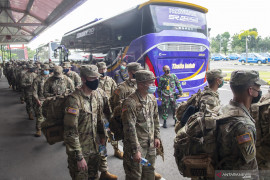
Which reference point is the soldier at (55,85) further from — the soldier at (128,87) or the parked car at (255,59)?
the parked car at (255,59)

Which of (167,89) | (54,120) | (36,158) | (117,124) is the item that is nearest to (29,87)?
(36,158)

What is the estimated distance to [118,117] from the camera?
10.00ft

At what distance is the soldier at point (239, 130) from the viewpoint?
159 centimetres

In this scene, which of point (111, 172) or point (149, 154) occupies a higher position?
point (149, 154)

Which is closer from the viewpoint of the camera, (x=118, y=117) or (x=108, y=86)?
(x=118, y=117)

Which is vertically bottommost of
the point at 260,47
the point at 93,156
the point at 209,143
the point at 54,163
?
the point at 54,163

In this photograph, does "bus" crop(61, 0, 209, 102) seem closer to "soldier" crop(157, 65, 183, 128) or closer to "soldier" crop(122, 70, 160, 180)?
"soldier" crop(157, 65, 183, 128)

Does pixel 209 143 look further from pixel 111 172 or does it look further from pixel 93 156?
pixel 111 172

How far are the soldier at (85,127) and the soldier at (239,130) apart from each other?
5.51 feet

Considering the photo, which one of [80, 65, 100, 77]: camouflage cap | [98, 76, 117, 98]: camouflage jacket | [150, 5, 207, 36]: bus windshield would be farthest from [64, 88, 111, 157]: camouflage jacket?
[150, 5, 207, 36]: bus windshield

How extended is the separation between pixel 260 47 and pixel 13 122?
181 feet

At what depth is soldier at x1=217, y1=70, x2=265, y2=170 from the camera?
159cm

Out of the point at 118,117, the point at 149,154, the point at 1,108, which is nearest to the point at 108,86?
the point at 118,117

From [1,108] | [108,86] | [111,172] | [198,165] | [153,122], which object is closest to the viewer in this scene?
[198,165]
